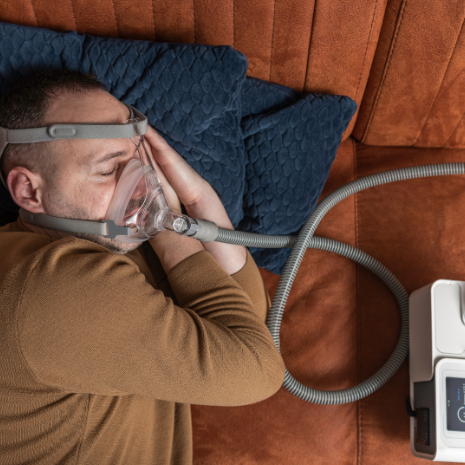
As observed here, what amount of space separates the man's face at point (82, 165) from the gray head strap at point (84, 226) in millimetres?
16

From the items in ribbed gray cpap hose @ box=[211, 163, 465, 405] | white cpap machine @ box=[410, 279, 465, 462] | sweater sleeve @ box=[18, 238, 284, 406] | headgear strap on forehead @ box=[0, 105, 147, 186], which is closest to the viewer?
sweater sleeve @ box=[18, 238, 284, 406]

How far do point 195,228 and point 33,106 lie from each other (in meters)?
0.47

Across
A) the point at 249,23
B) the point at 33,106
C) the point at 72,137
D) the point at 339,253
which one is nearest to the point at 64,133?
the point at 72,137

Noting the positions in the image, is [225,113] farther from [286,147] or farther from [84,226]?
[84,226]

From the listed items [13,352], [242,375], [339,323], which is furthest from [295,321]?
[13,352]

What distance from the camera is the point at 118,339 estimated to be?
79 cm

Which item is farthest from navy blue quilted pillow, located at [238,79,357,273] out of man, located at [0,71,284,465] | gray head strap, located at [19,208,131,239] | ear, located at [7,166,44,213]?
ear, located at [7,166,44,213]

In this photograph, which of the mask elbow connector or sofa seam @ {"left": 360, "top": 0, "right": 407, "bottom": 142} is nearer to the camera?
the mask elbow connector

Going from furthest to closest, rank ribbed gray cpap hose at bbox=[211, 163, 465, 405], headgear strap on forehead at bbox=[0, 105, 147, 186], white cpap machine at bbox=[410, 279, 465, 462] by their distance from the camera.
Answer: ribbed gray cpap hose at bbox=[211, 163, 465, 405]
white cpap machine at bbox=[410, 279, 465, 462]
headgear strap on forehead at bbox=[0, 105, 147, 186]

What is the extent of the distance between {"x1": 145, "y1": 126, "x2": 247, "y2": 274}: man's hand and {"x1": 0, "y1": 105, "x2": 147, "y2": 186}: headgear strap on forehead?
7.7 inches

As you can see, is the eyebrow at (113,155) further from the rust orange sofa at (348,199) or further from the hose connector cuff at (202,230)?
the rust orange sofa at (348,199)

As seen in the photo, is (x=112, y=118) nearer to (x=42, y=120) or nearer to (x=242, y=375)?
(x=42, y=120)

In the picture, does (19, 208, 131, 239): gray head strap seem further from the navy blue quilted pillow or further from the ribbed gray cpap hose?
the navy blue quilted pillow

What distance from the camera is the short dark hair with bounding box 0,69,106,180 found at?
3.20ft
